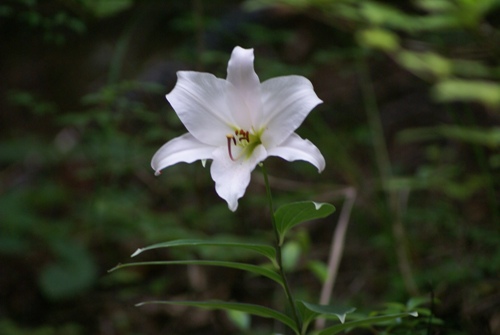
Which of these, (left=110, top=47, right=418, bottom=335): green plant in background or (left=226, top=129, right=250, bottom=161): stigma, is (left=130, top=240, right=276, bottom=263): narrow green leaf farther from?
(left=226, top=129, right=250, bottom=161): stigma

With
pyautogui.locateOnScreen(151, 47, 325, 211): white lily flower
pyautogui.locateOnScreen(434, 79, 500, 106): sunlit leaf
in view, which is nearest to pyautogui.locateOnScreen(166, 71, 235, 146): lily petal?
pyautogui.locateOnScreen(151, 47, 325, 211): white lily flower

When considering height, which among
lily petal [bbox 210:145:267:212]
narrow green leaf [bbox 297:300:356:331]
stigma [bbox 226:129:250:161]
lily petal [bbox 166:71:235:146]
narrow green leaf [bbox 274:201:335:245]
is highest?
lily petal [bbox 166:71:235:146]

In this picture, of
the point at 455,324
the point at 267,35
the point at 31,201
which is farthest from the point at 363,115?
the point at 455,324

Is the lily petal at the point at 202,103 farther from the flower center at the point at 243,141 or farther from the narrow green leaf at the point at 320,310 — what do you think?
the narrow green leaf at the point at 320,310

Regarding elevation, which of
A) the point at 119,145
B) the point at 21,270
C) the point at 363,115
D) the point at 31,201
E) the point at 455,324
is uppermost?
the point at 455,324

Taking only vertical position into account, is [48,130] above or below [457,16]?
below

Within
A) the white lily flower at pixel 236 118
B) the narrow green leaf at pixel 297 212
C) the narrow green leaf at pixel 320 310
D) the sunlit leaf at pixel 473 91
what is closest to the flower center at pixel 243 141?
the white lily flower at pixel 236 118

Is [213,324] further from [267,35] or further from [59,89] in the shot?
[59,89]
